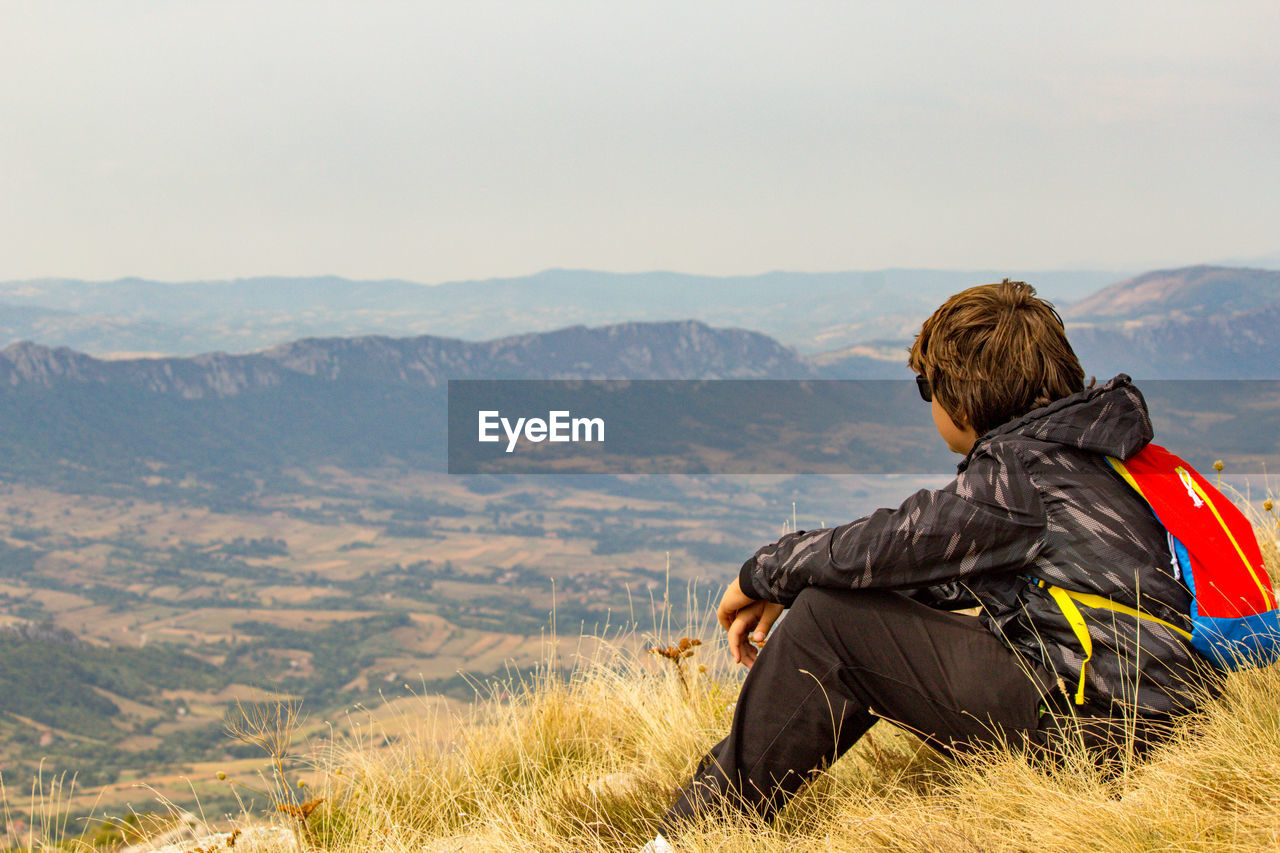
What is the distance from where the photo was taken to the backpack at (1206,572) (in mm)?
1592

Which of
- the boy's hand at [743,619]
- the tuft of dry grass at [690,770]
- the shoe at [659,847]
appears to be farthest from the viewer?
the boy's hand at [743,619]

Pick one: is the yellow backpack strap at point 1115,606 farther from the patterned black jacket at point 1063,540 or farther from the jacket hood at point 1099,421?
the jacket hood at point 1099,421

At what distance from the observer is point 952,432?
191cm

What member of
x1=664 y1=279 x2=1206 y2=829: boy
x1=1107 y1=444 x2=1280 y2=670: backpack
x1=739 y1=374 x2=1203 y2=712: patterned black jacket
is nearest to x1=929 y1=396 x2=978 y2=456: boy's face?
x1=664 y1=279 x2=1206 y2=829: boy

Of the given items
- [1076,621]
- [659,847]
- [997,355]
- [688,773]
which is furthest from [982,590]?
[688,773]

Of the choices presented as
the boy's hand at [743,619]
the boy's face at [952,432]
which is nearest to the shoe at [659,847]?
the boy's hand at [743,619]

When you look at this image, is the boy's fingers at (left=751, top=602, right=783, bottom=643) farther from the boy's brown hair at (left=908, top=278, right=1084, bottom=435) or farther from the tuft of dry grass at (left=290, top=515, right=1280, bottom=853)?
the boy's brown hair at (left=908, top=278, right=1084, bottom=435)

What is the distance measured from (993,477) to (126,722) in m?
119

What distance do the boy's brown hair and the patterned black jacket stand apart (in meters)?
0.10

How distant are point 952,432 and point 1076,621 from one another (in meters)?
0.46

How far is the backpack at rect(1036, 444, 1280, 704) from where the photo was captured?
5.22ft

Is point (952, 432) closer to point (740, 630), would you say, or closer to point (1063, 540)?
point (1063, 540)

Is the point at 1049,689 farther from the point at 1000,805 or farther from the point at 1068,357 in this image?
the point at 1068,357

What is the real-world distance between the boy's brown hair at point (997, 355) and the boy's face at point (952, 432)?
16mm
